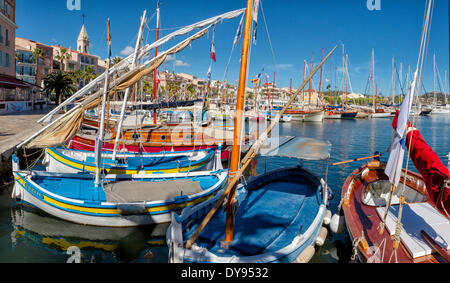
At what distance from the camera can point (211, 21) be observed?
9.66 meters

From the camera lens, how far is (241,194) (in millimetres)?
11367

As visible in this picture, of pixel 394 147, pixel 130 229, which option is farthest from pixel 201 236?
pixel 394 147

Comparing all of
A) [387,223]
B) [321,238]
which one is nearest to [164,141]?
[321,238]

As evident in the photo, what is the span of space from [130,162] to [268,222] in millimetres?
10396

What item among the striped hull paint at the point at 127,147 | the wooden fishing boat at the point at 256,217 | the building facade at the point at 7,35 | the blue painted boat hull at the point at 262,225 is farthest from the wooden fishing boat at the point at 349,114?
the building facade at the point at 7,35

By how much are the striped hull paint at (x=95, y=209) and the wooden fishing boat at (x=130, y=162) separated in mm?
3588

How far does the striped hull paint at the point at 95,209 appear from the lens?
35.6 ft

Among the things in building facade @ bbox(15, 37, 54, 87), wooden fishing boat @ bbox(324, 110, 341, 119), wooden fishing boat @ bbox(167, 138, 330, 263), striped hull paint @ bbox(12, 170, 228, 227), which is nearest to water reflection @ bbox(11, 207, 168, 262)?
striped hull paint @ bbox(12, 170, 228, 227)

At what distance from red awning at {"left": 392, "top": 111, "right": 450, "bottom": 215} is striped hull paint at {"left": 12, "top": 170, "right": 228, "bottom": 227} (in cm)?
830

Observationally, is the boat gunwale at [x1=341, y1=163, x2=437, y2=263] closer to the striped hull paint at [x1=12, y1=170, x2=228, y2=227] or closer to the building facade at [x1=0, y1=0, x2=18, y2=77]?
the striped hull paint at [x1=12, y1=170, x2=228, y2=227]

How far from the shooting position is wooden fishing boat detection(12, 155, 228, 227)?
10.9 m

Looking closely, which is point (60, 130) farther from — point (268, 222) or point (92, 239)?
point (268, 222)
